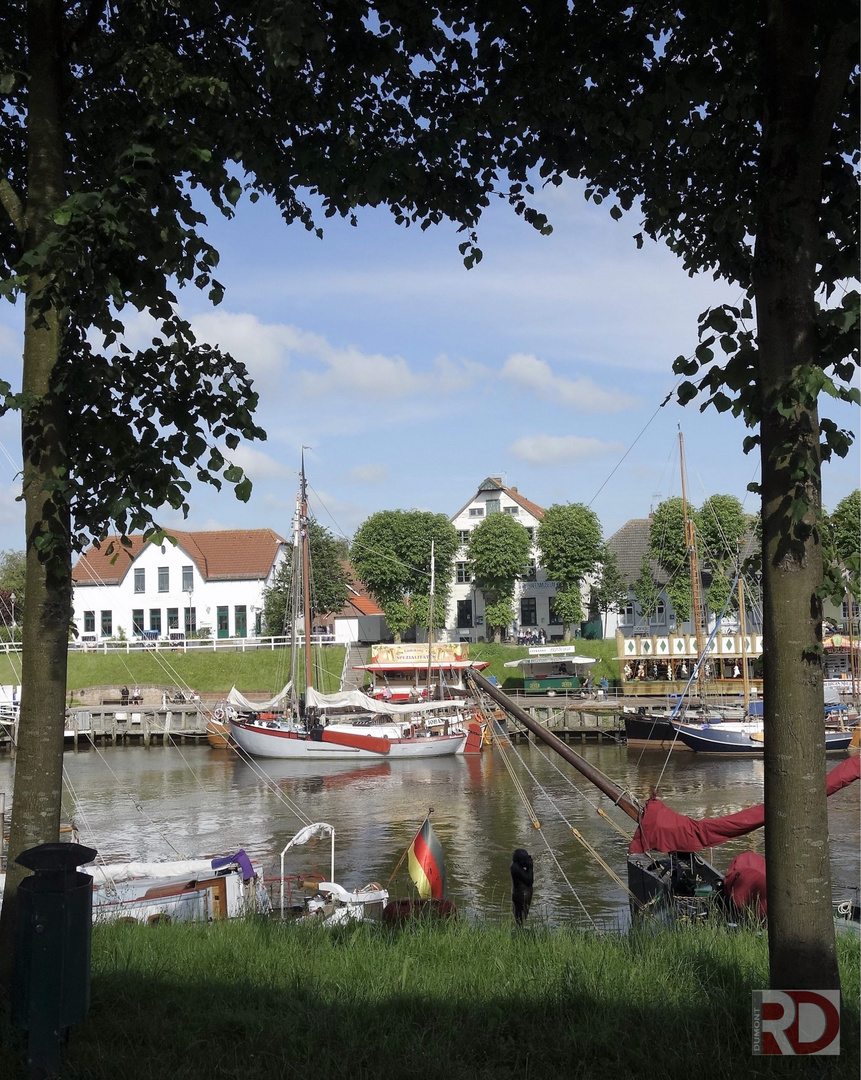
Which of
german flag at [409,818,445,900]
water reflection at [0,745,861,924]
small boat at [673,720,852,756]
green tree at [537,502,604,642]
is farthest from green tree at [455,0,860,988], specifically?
green tree at [537,502,604,642]

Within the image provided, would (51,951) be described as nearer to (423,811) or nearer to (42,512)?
(42,512)

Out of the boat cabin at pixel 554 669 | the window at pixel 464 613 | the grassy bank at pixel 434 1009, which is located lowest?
the boat cabin at pixel 554 669

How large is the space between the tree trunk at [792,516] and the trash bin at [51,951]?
3.41 m

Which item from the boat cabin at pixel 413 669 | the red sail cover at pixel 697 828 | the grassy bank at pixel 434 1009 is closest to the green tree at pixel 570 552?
the boat cabin at pixel 413 669

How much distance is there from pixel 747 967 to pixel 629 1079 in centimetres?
194

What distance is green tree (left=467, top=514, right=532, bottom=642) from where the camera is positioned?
75688 millimetres

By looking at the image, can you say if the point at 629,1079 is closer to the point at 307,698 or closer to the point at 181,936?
the point at 181,936

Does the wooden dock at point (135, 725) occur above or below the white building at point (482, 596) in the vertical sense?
below

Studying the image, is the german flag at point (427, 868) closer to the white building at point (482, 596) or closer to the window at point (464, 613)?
the white building at point (482, 596)

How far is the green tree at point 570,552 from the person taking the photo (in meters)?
74.1

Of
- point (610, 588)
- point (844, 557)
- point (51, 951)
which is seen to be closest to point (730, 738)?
point (610, 588)

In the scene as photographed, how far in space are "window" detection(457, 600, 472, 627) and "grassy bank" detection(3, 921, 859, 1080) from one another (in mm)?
72399

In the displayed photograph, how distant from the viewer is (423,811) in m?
34.6

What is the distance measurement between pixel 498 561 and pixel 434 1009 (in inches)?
2752
